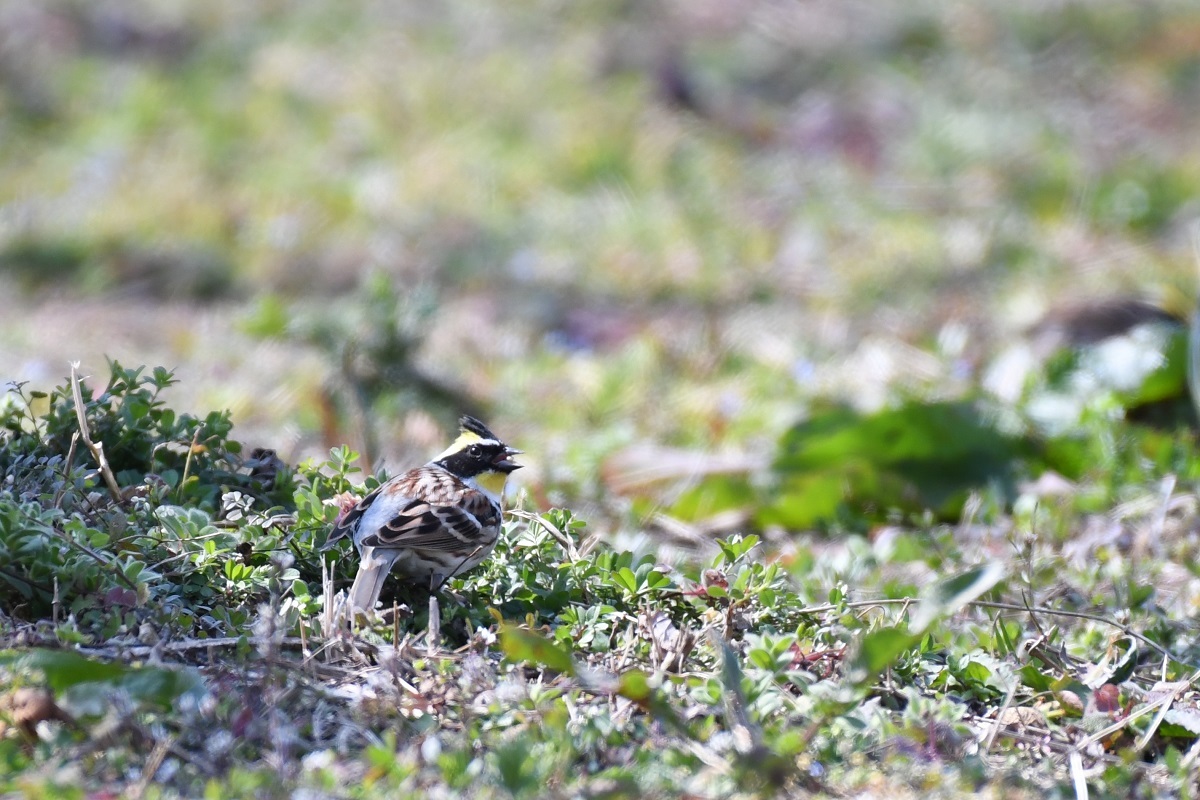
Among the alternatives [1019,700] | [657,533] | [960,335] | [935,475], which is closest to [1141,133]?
[960,335]

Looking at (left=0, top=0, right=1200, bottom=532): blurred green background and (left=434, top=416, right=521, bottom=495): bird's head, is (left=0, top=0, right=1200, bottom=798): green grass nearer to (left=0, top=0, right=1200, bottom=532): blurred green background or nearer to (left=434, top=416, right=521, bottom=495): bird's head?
(left=0, top=0, right=1200, bottom=532): blurred green background

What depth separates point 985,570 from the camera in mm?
2750

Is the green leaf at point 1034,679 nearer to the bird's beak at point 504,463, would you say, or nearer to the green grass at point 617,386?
the green grass at point 617,386

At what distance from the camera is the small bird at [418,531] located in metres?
3.09

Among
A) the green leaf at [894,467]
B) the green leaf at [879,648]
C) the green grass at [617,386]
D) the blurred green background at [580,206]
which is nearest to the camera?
the green leaf at [879,648]

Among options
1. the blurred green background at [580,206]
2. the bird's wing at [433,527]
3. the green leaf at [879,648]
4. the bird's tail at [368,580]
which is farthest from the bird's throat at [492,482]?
the blurred green background at [580,206]

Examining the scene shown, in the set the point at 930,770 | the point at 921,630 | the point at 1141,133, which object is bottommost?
the point at 1141,133

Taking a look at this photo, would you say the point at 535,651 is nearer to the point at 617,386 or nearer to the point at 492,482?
the point at 492,482

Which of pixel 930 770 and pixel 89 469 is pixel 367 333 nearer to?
pixel 89 469

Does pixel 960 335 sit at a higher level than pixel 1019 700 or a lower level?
lower

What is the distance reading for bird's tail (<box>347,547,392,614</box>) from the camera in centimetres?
308

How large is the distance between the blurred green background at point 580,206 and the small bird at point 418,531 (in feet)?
7.22

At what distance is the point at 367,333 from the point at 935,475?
2.49m

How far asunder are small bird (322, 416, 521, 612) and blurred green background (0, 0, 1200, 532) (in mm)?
2202
